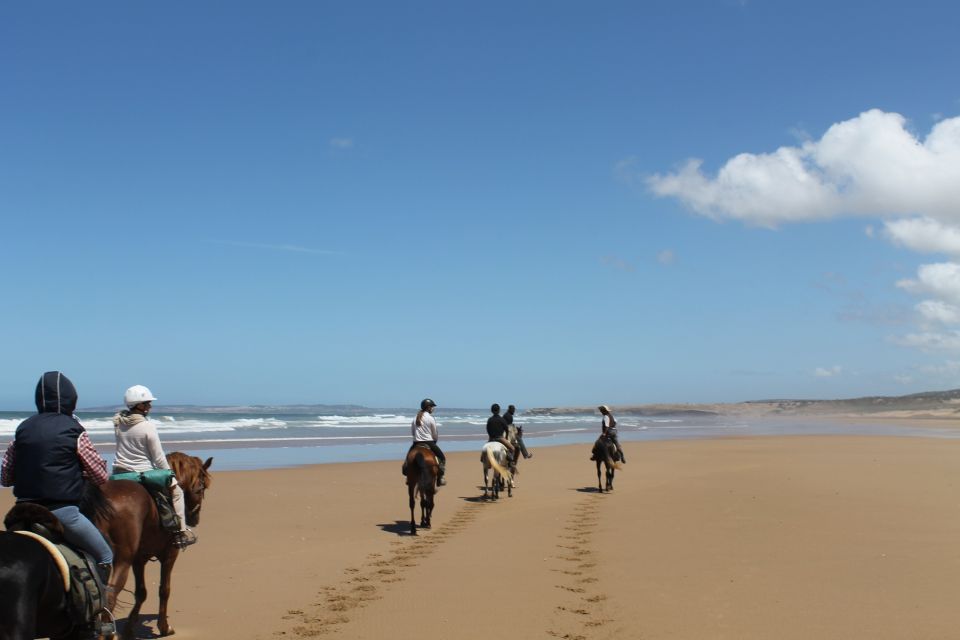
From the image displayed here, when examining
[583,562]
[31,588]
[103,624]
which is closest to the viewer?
[31,588]

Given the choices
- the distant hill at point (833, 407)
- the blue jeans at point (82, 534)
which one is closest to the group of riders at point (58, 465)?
the blue jeans at point (82, 534)

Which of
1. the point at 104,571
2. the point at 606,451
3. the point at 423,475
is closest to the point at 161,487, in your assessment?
the point at 104,571

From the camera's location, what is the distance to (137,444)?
6543 mm

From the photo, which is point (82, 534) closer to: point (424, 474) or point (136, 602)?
point (136, 602)

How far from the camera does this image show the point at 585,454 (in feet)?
90.6

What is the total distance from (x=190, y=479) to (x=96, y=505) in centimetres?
171

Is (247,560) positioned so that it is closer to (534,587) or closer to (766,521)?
(534,587)

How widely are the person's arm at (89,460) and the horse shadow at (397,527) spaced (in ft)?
23.1

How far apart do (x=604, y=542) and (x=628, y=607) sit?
11.2 feet

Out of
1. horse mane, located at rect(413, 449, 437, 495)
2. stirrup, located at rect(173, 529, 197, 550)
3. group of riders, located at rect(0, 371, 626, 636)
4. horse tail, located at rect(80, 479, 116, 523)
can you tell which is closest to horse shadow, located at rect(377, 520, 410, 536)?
horse mane, located at rect(413, 449, 437, 495)

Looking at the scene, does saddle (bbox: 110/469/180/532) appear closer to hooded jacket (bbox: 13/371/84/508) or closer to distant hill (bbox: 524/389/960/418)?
hooded jacket (bbox: 13/371/84/508)

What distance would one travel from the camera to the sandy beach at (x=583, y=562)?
6941mm

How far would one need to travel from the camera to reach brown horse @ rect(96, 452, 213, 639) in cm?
589

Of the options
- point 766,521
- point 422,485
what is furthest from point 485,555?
point 766,521
